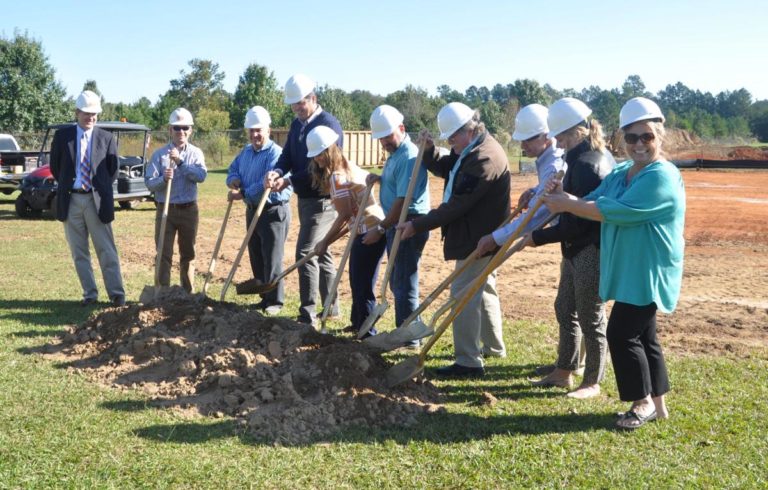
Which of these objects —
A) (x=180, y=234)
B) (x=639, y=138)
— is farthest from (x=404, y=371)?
(x=180, y=234)

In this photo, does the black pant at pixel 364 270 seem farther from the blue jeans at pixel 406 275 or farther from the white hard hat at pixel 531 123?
the white hard hat at pixel 531 123

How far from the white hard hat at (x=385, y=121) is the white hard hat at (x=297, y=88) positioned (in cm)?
146

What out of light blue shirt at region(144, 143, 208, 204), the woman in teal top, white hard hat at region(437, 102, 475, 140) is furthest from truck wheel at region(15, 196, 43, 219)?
the woman in teal top

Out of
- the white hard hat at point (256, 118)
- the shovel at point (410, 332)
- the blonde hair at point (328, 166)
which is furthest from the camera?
the white hard hat at point (256, 118)

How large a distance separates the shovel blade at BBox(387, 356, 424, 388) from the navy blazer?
426 cm

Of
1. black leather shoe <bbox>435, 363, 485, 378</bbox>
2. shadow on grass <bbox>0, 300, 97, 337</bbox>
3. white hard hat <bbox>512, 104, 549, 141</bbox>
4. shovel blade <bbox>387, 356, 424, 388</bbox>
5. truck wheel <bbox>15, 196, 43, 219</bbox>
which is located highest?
white hard hat <bbox>512, 104, 549, 141</bbox>

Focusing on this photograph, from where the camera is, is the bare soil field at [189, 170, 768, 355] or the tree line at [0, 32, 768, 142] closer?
the bare soil field at [189, 170, 768, 355]

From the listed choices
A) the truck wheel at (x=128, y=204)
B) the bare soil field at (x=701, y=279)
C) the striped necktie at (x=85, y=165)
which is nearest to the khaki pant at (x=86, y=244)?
the striped necktie at (x=85, y=165)

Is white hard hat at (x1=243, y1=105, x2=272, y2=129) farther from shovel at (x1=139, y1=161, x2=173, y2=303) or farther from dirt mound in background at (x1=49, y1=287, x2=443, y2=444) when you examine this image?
dirt mound in background at (x1=49, y1=287, x2=443, y2=444)

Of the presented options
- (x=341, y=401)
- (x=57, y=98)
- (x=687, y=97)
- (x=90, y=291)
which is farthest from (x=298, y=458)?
(x=687, y=97)

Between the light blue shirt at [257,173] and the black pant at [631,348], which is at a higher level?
the light blue shirt at [257,173]

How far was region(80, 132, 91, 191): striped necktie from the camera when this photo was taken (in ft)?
26.7

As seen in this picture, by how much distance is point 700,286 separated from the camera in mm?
10086

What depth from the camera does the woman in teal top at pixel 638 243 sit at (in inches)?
179
